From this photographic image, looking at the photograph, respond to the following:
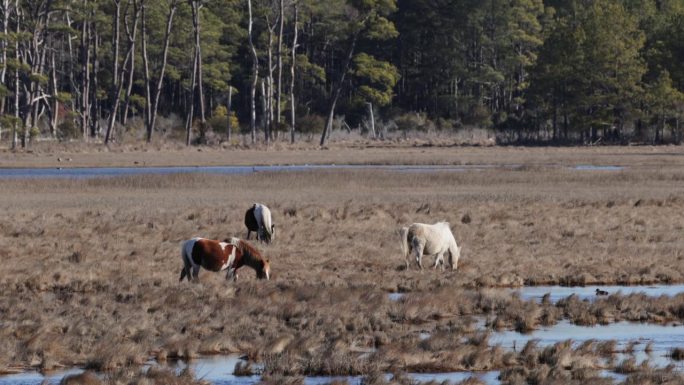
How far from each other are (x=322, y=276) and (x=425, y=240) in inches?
77.8

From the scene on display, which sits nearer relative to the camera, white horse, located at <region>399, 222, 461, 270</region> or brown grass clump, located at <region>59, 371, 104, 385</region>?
brown grass clump, located at <region>59, 371, 104, 385</region>

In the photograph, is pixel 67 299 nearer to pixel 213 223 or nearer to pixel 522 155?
pixel 213 223

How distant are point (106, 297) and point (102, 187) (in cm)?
2509

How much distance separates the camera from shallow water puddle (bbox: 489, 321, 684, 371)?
1747 cm

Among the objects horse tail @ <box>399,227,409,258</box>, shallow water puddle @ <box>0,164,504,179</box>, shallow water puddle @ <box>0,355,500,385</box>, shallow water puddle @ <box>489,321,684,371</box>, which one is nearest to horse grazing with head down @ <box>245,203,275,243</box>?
horse tail @ <box>399,227,409,258</box>

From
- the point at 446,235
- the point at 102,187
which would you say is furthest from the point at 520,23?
the point at 446,235

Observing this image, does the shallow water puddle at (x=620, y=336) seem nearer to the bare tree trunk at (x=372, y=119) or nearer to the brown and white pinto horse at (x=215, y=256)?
the brown and white pinto horse at (x=215, y=256)

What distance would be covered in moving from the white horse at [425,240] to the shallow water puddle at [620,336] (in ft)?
15.6

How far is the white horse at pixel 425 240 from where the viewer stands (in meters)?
24.4

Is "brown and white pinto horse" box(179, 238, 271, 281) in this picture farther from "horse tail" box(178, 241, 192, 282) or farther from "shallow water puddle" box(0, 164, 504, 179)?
"shallow water puddle" box(0, 164, 504, 179)

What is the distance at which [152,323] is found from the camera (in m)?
18.8

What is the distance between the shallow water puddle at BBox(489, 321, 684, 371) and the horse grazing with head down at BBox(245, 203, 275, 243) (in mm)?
10320

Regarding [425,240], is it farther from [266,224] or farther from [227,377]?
[227,377]

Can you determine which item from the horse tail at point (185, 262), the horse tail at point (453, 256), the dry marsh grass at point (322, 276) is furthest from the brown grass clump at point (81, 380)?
the horse tail at point (453, 256)
